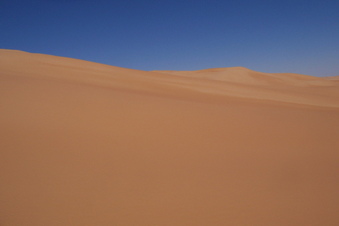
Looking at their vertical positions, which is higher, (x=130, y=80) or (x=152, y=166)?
(x=130, y=80)

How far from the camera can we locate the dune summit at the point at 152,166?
5.00ft

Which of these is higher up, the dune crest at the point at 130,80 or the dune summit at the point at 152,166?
the dune crest at the point at 130,80

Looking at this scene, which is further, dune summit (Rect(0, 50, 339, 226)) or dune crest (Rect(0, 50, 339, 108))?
dune crest (Rect(0, 50, 339, 108))

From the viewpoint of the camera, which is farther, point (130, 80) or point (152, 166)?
point (130, 80)

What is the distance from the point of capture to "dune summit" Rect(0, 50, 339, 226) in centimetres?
153

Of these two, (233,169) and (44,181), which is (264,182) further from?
(44,181)

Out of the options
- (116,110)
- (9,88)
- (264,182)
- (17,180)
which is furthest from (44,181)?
(9,88)

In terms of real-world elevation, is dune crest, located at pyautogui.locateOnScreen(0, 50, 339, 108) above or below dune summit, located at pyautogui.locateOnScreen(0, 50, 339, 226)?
above

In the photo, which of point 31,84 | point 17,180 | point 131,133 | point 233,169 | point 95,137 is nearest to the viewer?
point 17,180

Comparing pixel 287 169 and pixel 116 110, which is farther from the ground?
pixel 116 110

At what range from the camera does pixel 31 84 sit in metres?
3.96

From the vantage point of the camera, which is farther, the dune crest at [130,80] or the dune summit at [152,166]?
the dune crest at [130,80]

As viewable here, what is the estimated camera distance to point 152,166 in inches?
83.3

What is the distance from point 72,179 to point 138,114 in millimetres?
1770
